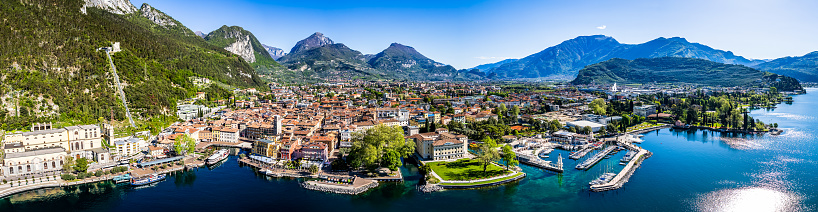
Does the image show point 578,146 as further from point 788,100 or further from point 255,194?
point 788,100

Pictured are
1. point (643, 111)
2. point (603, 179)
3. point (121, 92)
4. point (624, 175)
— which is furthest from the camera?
point (643, 111)

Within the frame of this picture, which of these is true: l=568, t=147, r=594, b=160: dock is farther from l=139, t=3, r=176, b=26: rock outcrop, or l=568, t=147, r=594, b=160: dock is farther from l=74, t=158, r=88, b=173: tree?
l=139, t=3, r=176, b=26: rock outcrop

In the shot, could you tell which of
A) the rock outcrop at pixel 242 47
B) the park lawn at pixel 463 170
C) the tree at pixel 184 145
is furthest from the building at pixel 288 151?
the rock outcrop at pixel 242 47

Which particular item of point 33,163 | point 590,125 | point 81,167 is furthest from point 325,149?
point 590,125

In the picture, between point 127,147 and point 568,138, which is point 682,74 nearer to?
point 568,138

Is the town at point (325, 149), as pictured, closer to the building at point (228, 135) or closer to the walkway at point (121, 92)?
the building at point (228, 135)
